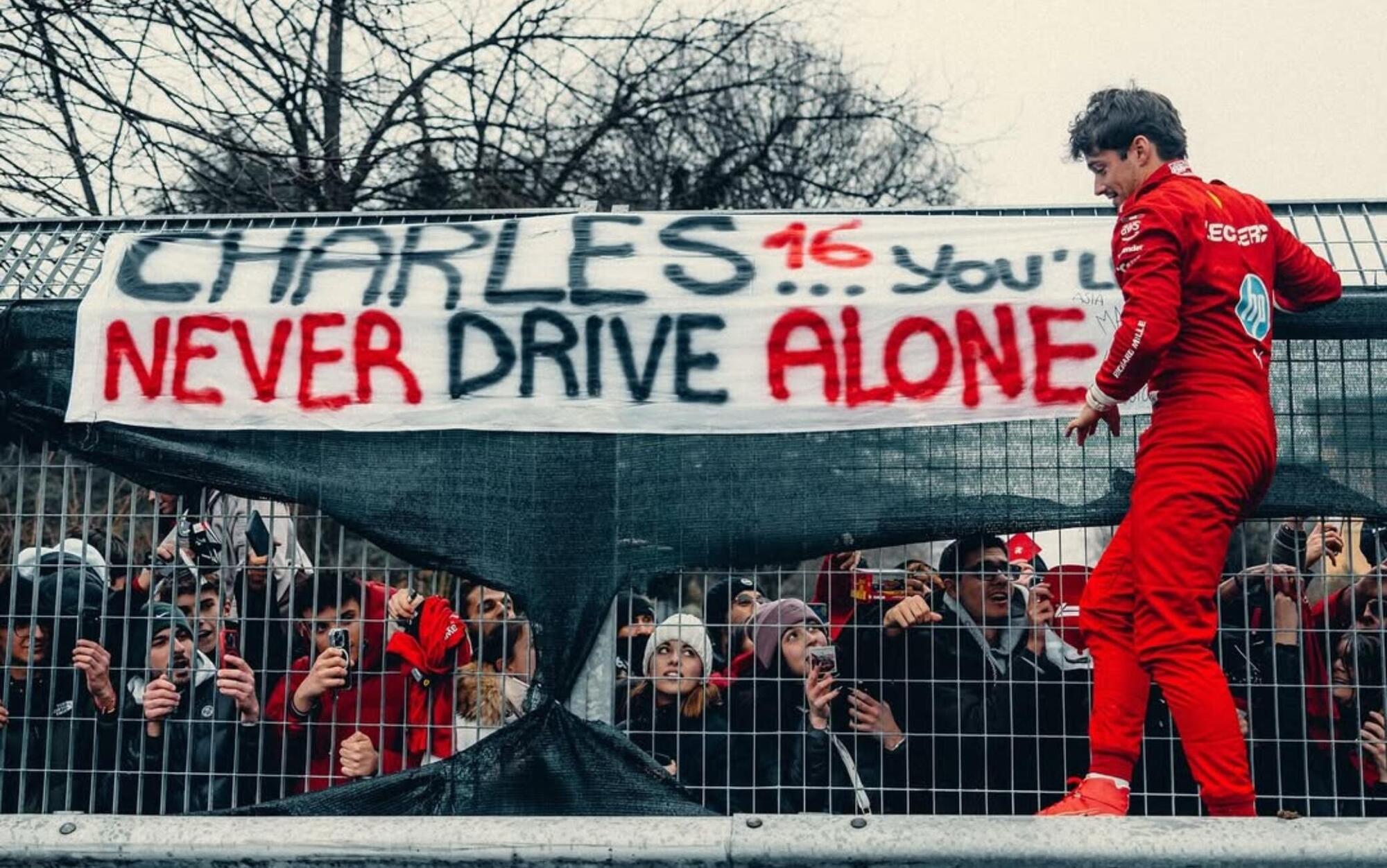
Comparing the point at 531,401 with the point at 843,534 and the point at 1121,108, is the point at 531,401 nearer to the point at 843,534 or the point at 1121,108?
the point at 843,534

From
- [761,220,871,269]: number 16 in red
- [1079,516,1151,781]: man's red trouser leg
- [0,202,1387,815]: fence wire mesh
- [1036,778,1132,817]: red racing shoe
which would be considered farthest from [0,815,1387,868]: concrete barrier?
[761,220,871,269]: number 16 in red

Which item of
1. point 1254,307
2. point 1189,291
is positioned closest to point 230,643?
point 1189,291

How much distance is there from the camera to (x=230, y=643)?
482 cm

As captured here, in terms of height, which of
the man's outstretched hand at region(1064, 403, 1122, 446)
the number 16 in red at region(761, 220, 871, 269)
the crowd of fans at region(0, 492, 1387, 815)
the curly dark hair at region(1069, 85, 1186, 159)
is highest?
the curly dark hair at region(1069, 85, 1186, 159)

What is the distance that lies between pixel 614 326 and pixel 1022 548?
148cm

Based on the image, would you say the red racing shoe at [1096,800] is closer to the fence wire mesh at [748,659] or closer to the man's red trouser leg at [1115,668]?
the man's red trouser leg at [1115,668]

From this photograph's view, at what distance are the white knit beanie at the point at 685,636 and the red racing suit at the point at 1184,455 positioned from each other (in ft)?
3.94

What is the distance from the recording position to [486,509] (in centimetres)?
477

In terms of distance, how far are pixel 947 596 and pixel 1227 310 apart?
126 centimetres

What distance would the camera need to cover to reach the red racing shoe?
3801 millimetres

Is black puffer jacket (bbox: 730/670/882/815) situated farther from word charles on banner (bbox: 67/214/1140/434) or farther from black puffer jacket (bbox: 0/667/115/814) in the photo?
black puffer jacket (bbox: 0/667/115/814)

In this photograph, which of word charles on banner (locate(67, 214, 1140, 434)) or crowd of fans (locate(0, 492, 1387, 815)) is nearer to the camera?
crowd of fans (locate(0, 492, 1387, 815))

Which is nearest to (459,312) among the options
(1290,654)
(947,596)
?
(947,596)

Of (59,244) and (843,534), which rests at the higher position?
(59,244)
